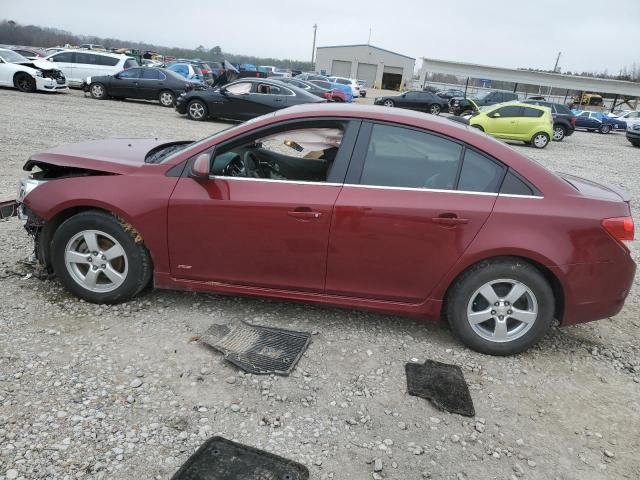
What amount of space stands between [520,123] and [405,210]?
15.3 meters

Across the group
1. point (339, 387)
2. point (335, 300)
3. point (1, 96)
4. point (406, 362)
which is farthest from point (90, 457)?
point (1, 96)

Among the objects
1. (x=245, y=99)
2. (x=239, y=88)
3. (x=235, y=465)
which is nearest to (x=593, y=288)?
(x=235, y=465)

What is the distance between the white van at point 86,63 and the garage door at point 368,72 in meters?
51.8

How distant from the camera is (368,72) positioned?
2657 inches

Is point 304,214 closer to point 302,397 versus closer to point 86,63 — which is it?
point 302,397

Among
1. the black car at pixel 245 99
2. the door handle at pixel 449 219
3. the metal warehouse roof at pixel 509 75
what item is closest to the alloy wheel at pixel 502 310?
the door handle at pixel 449 219

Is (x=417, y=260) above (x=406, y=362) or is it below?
above

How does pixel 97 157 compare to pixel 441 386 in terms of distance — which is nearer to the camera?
pixel 441 386

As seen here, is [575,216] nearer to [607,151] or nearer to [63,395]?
[63,395]

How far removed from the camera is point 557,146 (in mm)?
18547

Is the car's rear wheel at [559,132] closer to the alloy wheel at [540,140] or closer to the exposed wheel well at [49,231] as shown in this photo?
the alloy wheel at [540,140]

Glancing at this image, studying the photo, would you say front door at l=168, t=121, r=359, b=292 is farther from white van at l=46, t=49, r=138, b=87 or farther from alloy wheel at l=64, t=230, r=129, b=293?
white van at l=46, t=49, r=138, b=87

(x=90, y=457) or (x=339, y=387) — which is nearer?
(x=90, y=457)

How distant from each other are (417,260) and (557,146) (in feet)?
58.2
